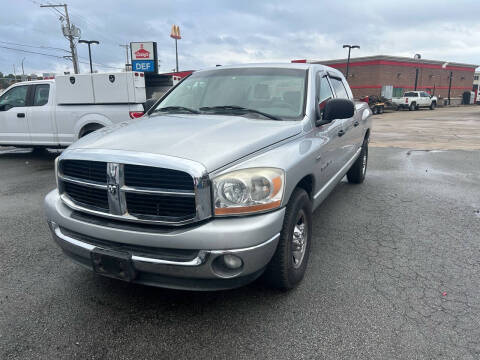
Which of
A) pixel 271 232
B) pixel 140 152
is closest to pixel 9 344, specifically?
pixel 140 152

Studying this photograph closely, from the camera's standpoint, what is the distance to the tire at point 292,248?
259 cm

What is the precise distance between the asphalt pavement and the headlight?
0.86 metres

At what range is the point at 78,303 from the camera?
2793 mm

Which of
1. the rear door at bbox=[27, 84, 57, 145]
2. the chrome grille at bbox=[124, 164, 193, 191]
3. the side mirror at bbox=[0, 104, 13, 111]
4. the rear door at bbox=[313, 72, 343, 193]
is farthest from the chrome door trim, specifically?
the side mirror at bbox=[0, 104, 13, 111]

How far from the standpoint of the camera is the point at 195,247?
2.21 meters

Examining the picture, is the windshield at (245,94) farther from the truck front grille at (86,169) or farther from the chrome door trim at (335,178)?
the truck front grille at (86,169)

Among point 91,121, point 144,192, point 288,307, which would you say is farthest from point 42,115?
point 288,307

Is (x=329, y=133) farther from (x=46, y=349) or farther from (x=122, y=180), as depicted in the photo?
(x=46, y=349)

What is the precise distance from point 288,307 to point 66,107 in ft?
25.0

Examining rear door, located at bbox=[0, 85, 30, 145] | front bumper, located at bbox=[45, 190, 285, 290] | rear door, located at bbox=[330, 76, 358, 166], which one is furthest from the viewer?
rear door, located at bbox=[0, 85, 30, 145]

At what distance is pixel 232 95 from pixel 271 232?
1.74m

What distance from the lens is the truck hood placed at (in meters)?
2.36

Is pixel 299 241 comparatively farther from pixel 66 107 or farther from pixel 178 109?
pixel 66 107

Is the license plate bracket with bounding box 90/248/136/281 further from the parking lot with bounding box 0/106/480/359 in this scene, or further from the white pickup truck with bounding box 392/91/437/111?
the white pickup truck with bounding box 392/91/437/111
